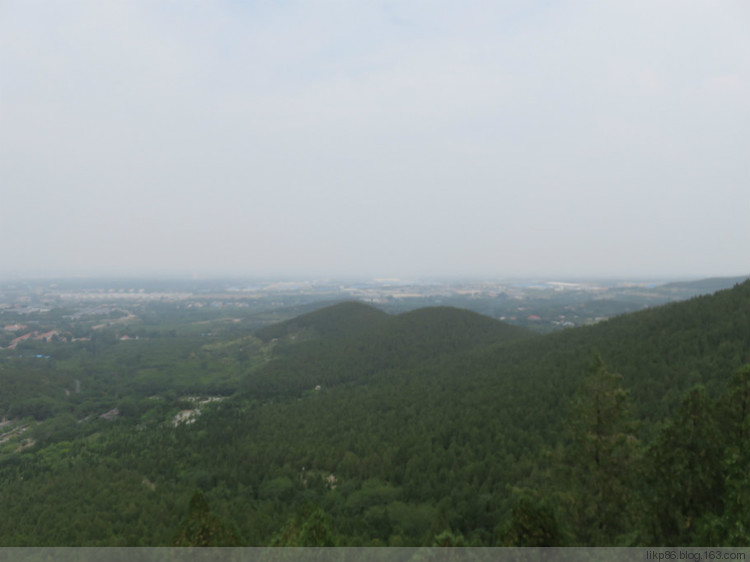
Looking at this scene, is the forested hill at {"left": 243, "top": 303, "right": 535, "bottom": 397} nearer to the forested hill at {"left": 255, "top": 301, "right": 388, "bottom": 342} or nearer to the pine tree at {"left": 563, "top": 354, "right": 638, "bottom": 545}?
the forested hill at {"left": 255, "top": 301, "right": 388, "bottom": 342}

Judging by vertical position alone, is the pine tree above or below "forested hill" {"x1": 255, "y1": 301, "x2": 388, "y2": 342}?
above

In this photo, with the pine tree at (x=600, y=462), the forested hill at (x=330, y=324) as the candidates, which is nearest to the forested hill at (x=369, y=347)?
the forested hill at (x=330, y=324)

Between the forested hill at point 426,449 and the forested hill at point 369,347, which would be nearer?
the forested hill at point 426,449

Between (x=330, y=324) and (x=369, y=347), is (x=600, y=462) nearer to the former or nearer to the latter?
(x=369, y=347)

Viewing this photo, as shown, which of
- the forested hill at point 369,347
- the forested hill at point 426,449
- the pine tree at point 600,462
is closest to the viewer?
the forested hill at point 426,449

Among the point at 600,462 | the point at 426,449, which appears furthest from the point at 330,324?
the point at 600,462

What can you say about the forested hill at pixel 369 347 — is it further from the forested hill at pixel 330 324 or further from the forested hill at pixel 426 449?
the forested hill at pixel 426 449

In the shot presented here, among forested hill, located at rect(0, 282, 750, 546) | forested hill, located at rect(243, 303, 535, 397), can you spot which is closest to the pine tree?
forested hill, located at rect(0, 282, 750, 546)
